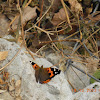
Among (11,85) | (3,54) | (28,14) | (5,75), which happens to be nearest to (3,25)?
(28,14)

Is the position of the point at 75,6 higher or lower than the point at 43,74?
higher

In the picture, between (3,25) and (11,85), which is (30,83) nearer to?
(11,85)

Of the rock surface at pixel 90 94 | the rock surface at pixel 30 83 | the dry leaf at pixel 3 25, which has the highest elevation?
the dry leaf at pixel 3 25

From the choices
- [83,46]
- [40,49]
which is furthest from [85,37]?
[40,49]

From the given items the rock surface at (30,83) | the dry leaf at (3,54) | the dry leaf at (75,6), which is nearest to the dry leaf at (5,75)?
the rock surface at (30,83)

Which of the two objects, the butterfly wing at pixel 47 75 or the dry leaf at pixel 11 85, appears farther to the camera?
the butterfly wing at pixel 47 75

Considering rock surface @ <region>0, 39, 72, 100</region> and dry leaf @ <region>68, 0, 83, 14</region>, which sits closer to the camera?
rock surface @ <region>0, 39, 72, 100</region>

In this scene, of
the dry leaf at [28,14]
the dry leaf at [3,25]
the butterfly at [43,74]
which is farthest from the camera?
the dry leaf at [28,14]

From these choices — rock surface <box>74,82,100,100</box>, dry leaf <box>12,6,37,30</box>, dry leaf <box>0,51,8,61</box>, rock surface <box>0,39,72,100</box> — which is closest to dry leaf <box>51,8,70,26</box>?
dry leaf <box>12,6,37,30</box>

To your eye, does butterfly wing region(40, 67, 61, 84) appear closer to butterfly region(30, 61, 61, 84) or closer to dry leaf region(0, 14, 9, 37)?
butterfly region(30, 61, 61, 84)

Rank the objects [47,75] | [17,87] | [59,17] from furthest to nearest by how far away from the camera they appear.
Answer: [59,17]
[47,75]
[17,87]

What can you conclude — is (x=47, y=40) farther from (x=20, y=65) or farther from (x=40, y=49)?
(x=20, y=65)

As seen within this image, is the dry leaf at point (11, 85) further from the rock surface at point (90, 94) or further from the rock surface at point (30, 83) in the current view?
the rock surface at point (90, 94)
